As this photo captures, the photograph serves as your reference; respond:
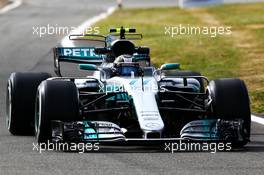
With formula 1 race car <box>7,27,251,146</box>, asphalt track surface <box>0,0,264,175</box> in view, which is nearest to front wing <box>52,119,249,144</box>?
formula 1 race car <box>7,27,251,146</box>

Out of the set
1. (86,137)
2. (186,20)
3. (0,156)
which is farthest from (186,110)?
(186,20)

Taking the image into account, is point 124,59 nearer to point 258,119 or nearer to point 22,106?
point 22,106

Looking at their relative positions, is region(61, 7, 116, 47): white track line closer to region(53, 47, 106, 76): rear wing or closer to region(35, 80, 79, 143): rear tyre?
region(53, 47, 106, 76): rear wing

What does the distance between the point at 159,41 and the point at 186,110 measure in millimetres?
16131

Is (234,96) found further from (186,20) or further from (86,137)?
(186,20)

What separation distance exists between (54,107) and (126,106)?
0.95m

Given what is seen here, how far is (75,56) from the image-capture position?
15.4 metres

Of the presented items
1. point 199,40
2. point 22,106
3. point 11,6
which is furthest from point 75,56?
point 11,6

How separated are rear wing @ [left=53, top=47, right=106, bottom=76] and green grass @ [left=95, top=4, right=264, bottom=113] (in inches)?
105

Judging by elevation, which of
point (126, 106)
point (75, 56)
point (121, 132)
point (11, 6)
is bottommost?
point (121, 132)

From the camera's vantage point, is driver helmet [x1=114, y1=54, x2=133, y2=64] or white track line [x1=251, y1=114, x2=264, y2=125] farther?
white track line [x1=251, y1=114, x2=264, y2=125]

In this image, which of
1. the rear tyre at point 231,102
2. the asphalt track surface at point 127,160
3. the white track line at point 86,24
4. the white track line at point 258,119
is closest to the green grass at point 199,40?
the white track line at point 86,24

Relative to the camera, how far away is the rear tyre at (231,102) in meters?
12.6

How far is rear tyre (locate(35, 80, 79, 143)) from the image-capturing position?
40.2ft
